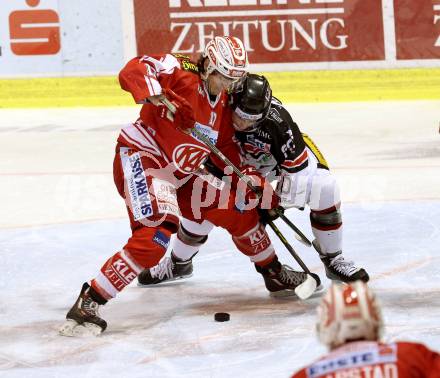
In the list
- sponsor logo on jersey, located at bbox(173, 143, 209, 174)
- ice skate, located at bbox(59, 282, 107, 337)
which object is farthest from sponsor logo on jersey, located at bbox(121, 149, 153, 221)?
ice skate, located at bbox(59, 282, 107, 337)

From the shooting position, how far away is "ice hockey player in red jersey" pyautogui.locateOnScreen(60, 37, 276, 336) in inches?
173

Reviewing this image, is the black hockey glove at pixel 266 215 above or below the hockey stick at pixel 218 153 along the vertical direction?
below

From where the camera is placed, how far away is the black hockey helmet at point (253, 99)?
454 cm

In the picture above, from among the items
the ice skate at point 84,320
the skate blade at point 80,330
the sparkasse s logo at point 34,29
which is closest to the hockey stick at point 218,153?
the ice skate at point 84,320

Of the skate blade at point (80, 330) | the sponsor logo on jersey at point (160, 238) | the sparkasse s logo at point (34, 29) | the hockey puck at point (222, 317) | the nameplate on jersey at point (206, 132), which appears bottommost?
the sparkasse s logo at point (34, 29)

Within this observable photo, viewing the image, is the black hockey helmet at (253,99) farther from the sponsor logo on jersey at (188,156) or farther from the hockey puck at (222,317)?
the hockey puck at (222,317)

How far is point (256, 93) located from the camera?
4.54 m

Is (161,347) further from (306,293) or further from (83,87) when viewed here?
(83,87)

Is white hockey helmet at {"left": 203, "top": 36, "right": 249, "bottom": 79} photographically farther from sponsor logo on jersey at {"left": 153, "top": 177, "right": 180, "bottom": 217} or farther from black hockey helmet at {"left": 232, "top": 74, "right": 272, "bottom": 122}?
sponsor logo on jersey at {"left": 153, "top": 177, "right": 180, "bottom": 217}

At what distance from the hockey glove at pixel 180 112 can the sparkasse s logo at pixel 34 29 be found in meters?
5.12

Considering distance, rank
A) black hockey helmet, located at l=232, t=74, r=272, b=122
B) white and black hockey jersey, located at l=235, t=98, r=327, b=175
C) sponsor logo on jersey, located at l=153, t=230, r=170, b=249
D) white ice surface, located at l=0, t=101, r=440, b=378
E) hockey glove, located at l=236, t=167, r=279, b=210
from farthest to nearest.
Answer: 1. hockey glove, located at l=236, t=167, r=279, b=210
2. white and black hockey jersey, located at l=235, t=98, r=327, b=175
3. black hockey helmet, located at l=232, t=74, r=272, b=122
4. sponsor logo on jersey, located at l=153, t=230, r=170, b=249
5. white ice surface, located at l=0, t=101, r=440, b=378

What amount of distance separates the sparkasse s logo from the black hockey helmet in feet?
16.5

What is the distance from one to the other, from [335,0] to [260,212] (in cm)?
469

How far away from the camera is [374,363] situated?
2.40 m
